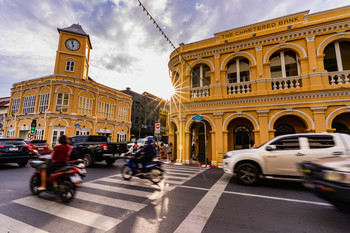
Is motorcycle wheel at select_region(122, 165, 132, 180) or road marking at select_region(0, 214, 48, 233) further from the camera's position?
motorcycle wheel at select_region(122, 165, 132, 180)

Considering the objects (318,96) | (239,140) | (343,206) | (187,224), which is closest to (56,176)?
(187,224)

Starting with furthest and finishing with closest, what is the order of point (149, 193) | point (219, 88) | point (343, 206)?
point (219, 88)
point (149, 193)
point (343, 206)

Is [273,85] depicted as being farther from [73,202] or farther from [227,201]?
[73,202]

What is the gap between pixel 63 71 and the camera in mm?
25297

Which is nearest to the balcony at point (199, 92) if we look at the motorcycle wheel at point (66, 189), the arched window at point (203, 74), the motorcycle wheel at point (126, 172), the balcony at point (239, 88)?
the arched window at point (203, 74)

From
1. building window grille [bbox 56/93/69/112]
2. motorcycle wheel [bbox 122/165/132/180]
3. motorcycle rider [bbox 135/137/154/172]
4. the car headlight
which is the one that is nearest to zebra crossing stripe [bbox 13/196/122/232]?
motorcycle rider [bbox 135/137/154/172]

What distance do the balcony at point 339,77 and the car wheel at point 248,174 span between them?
27.3 feet

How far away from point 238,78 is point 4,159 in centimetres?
1493

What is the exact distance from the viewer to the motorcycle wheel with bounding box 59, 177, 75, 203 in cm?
421

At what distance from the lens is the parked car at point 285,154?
18.3ft

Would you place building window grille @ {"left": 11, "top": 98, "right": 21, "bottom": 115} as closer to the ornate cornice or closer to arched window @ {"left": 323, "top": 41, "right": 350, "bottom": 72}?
the ornate cornice

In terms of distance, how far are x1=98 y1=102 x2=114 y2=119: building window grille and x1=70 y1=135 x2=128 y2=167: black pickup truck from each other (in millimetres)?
18941

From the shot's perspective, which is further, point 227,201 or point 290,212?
point 227,201

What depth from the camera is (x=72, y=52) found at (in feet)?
87.3
